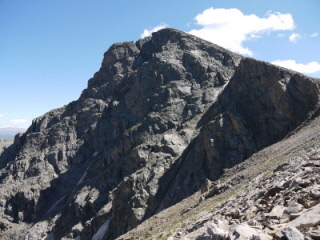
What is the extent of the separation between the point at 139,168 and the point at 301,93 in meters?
41.2

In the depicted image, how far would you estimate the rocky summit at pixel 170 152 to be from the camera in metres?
22.9

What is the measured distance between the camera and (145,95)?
4018 inches

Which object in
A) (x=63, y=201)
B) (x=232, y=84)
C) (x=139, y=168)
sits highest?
(x=232, y=84)

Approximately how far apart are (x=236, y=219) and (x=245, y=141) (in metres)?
51.0

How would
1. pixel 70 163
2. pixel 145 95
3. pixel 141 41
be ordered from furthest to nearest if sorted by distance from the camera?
pixel 141 41
pixel 70 163
pixel 145 95

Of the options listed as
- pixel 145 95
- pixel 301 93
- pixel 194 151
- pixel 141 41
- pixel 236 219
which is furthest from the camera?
pixel 141 41

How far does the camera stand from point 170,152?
76.1 m

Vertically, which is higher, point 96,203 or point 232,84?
point 232,84

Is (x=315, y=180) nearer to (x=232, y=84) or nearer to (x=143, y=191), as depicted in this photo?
(x=143, y=191)

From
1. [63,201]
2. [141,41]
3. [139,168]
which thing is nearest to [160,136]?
[139,168]

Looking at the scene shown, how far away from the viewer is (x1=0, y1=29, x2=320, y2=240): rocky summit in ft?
75.0

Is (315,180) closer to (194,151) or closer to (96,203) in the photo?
(194,151)

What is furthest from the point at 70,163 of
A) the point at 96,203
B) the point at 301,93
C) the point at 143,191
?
the point at 301,93

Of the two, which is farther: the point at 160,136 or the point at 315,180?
the point at 160,136
